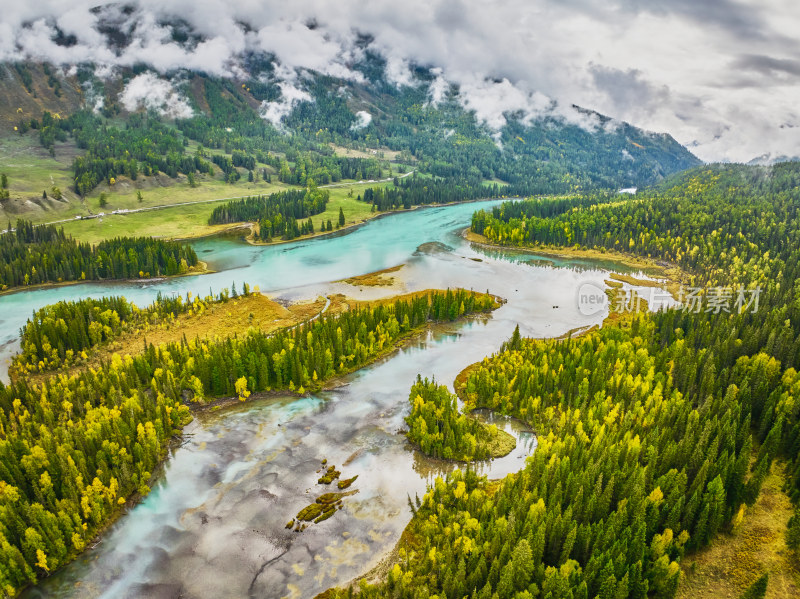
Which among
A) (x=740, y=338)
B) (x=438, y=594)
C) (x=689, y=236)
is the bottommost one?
(x=438, y=594)

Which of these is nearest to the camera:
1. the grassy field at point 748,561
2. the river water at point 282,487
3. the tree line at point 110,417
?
the grassy field at point 748,561

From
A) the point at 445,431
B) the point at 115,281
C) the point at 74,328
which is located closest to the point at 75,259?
the point at 115,281

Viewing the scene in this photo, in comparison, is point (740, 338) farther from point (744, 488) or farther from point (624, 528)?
point (624, 528)

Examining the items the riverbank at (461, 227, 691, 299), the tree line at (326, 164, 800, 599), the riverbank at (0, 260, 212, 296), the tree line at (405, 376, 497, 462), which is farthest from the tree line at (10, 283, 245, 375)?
the riverbank at (461, 227, 691, 299)

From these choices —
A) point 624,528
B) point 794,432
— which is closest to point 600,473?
point 624,528

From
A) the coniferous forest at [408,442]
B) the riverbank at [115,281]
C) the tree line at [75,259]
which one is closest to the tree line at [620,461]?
the coniferous forest at [408,442]

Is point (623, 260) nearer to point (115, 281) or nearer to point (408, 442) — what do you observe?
point (408, 442)

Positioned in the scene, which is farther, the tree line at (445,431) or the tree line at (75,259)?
the tree line at (75,259)

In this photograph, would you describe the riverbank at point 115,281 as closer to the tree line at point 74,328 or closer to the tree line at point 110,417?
the tree line at point 74,328
